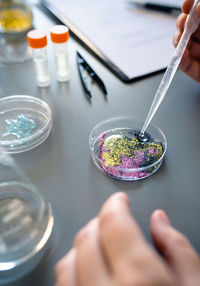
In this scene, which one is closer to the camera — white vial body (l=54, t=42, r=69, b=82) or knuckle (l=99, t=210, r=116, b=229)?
knuckle (l=99, t=210, r=116, b=229)

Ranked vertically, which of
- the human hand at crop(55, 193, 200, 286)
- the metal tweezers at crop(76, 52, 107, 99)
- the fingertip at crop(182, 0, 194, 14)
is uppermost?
the fingertip at crop(182, 0, 194, 14)

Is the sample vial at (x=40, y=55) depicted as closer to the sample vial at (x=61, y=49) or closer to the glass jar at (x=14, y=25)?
the sample vial at (x=61, y=49)

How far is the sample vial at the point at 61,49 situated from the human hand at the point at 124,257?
2.14 feet

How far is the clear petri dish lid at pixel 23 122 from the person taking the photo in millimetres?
859

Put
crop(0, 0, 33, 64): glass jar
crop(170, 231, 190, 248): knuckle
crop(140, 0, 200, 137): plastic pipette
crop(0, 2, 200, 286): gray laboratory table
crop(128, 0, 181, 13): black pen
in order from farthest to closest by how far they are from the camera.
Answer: crop(128, 0, 181, 13): black pen
crop(0, 0, 33, 64): glass jar
crop(140, 0, 200, 137): plastic pipette
crop(0, 2, 200, 286): gray laboratory table
crop(170, 231, 190, 248): knuckle

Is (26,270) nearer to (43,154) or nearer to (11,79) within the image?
(43,154)

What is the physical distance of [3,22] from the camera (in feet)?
4.21

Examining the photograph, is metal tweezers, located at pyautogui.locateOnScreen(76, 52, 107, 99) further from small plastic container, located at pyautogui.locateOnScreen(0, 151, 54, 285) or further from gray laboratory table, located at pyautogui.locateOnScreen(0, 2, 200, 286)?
small plastic container, located at pyautogui.locateOnScreen(0, 151, 54, 285)

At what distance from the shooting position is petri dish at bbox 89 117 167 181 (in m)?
0.79

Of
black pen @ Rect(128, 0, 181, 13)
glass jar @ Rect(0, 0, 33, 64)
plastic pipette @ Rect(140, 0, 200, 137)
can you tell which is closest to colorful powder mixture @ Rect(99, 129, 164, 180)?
plastic pipette @ Rect(140, 0, 200, 137)

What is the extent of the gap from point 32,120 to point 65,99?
0.14 meters

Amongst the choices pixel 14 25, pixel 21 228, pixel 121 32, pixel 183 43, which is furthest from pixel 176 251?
pixel 14 25

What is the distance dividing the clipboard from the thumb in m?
0.63

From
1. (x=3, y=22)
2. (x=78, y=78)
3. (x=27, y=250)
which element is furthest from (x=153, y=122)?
(x=3, y=22)
